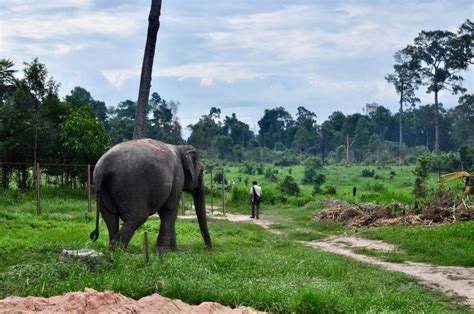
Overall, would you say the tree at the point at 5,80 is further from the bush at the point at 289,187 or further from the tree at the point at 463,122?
the tree at the point at 463,122

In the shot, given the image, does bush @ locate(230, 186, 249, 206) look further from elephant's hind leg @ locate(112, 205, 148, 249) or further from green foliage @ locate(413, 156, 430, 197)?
elephant's hind leg @ locate(112, 205, 148, 249)

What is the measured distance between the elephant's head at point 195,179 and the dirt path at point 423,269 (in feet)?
11.3

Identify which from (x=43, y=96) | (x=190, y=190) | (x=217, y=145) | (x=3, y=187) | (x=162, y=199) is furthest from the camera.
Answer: (x=217, y=145)

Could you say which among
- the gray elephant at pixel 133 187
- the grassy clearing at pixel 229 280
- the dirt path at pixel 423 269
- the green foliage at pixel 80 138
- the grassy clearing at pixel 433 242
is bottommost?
the dirt path at pixel 423 269

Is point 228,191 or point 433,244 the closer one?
point 433,244

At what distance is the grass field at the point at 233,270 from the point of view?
24.0 ft

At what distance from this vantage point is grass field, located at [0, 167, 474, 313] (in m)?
7.31

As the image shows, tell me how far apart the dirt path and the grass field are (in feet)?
1.24

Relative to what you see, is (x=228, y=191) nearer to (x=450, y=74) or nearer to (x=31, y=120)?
(x=31, y=120)

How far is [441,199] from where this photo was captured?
2134cm

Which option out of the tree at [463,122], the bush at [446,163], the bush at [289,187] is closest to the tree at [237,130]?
the tree at [463,122]

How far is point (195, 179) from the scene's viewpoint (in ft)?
45.3

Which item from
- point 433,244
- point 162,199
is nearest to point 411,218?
point 433,244

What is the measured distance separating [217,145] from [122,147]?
6308 centimetres
